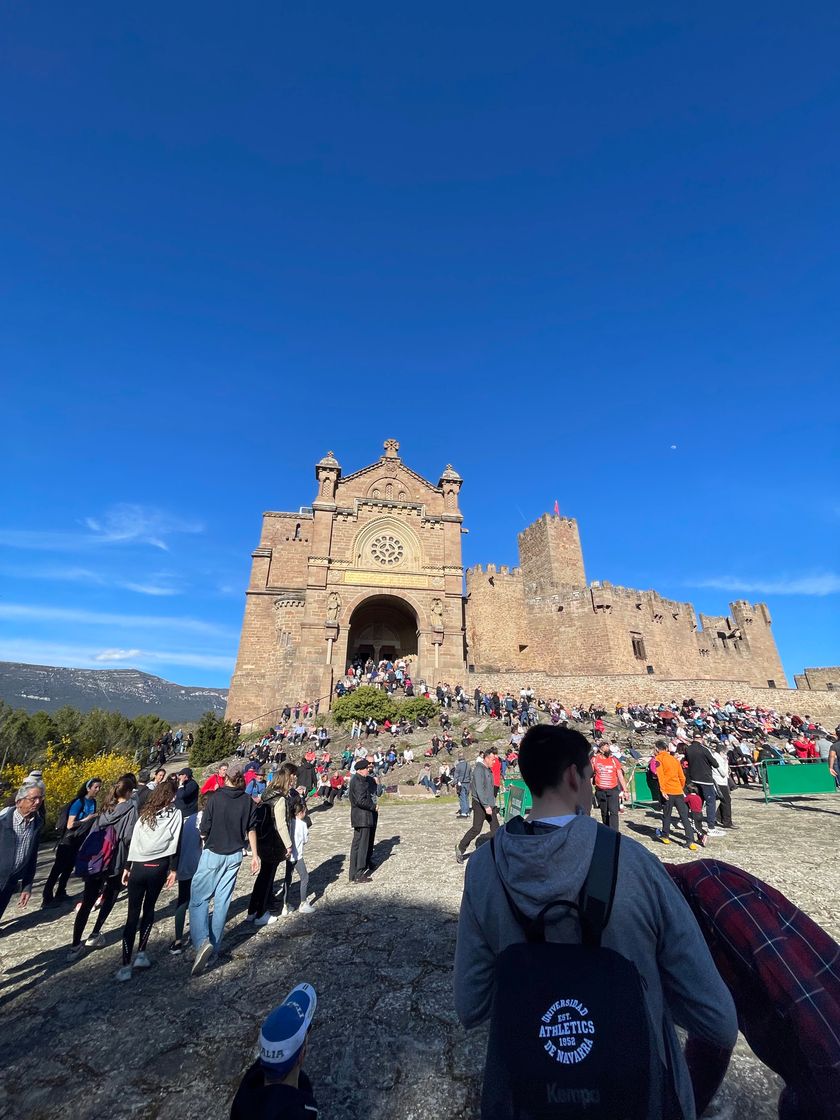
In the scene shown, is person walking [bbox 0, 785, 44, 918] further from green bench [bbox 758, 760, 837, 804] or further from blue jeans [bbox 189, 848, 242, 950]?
green bench [bbox 758, 760, 837, 804]

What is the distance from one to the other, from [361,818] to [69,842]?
3388mm

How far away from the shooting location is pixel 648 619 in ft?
117

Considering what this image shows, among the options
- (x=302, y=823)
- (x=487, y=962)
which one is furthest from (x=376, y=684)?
(x=487, y=962)

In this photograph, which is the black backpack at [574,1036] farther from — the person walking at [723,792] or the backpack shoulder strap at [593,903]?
the person walking at [723,792]

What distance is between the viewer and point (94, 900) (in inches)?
179

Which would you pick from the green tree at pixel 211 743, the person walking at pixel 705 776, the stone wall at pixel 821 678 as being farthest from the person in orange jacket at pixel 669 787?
the stone wall at pixel 821 678

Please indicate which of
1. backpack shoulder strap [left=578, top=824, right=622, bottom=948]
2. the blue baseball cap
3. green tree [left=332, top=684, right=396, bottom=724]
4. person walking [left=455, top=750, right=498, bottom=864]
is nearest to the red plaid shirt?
backpack shoulder strap [left=578, top=824, right=622, bottom=948]

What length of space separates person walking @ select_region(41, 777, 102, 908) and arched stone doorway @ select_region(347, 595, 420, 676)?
23177mm

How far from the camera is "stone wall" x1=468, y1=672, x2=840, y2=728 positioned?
28.6 m

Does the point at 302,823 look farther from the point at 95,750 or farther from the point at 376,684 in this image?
the point at 376,684

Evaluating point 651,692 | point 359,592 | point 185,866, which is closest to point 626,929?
point 185,866

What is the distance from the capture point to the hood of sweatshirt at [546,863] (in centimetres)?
139

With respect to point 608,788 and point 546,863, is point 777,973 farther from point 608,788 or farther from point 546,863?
point 608,788

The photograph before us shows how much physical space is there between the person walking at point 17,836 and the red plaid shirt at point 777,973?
5204 mm
